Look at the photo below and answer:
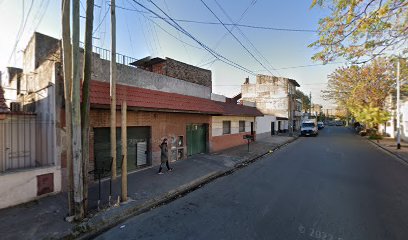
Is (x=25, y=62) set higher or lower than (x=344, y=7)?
lower

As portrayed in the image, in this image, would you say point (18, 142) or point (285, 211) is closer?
point (285, 211)

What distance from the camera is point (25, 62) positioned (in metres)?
8.82

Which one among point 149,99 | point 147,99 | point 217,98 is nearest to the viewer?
point 147,99

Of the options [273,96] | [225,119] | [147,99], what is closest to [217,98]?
[225,119]

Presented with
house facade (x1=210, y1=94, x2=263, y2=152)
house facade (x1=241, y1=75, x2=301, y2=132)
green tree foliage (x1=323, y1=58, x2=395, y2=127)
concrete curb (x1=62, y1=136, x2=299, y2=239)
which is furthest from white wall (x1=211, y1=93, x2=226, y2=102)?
house facade (x1=241, y1=75, x2=301, y2=132)

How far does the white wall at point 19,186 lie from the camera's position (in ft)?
17.9

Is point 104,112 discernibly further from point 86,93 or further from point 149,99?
point 86,93

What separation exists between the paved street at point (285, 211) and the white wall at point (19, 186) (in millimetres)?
2975

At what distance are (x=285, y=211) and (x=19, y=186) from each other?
686 cm

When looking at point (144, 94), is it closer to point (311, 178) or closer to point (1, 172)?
point (1, 172)

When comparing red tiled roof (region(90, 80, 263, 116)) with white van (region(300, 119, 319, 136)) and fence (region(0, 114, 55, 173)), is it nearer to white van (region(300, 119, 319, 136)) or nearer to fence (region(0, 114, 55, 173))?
fence (region(0, 114, 55, 173))

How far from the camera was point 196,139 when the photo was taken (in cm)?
1296

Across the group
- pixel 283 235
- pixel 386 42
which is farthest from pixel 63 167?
pixel 386 42

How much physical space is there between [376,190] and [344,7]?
5630 millimetres
